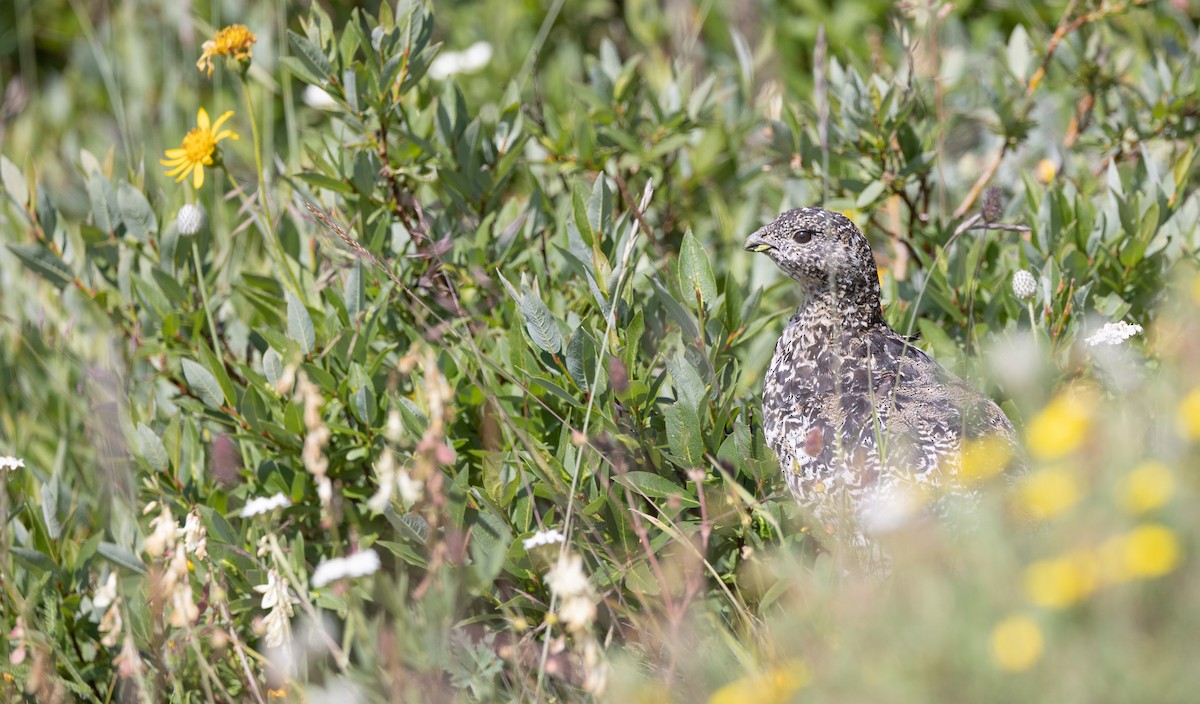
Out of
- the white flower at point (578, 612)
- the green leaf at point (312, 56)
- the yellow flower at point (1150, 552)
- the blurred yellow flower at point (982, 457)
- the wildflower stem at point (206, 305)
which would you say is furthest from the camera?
the wildflower stem at point (206, 305)

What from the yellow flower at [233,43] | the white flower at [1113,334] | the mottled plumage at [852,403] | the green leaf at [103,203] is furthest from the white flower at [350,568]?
the green leaf at [103,203]

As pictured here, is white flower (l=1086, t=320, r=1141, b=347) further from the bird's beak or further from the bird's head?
the bird's beak

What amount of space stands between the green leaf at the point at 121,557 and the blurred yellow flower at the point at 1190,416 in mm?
2682

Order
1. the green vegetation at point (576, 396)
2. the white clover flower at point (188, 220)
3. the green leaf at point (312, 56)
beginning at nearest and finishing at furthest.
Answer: the green vegetation at point (576, 396) → the green leaf at point (312, 56) → the white clover flower at point (188, 220)

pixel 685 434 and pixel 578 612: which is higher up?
Result: pixel 578 612

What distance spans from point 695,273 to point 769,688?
1.48m

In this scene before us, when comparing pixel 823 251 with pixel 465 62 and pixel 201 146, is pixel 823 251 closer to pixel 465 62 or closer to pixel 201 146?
pixel 201 146

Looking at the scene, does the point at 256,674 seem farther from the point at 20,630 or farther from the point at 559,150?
the point at 559,150

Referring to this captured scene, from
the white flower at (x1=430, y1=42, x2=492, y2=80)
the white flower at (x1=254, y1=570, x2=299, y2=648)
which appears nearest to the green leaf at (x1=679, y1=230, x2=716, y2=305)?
the white flower at (x1=254, y1=570, x2=299, y2=648)

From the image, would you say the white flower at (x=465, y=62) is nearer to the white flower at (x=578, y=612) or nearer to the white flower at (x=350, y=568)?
the white flower at (x=350, y=568)

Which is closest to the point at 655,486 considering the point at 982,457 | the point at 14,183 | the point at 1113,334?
the point at 982,457

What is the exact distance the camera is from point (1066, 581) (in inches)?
62.9

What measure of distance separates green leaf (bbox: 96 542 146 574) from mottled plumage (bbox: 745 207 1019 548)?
1.78 meters

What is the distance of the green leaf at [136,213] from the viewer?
386cm
